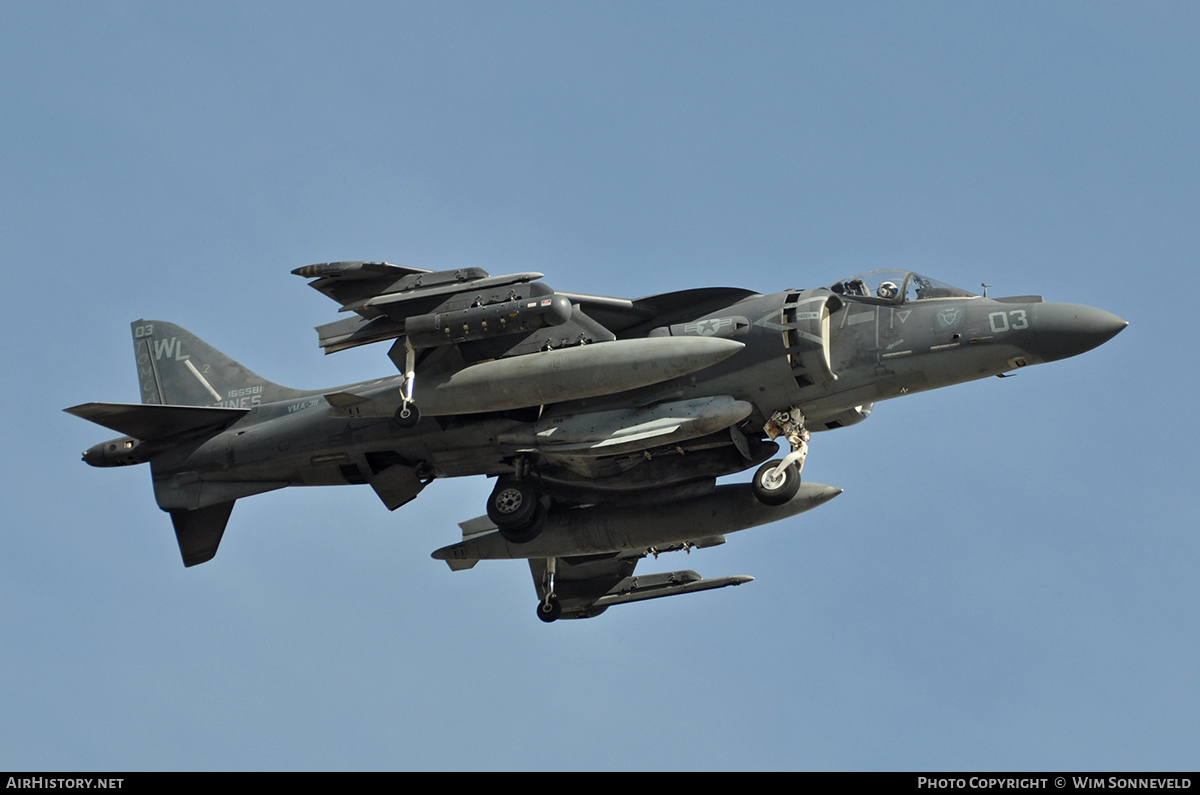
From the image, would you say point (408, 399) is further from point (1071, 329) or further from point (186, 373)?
point (1071, 329)

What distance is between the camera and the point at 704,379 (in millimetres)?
22609

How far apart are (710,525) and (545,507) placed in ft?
8.98

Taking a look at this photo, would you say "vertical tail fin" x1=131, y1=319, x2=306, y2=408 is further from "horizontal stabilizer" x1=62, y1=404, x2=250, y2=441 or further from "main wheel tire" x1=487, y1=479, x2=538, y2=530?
"main wheel tire" x1=487, y1=479, x2=538, y2=530

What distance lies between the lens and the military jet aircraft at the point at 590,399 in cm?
2212

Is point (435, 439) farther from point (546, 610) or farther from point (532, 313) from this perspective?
point (546, 610)

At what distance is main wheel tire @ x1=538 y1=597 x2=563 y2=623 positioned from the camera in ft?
92.4

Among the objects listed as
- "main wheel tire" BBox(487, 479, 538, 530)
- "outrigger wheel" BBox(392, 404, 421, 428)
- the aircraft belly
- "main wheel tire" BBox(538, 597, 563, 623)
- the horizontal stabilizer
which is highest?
the horizontal stabilizer

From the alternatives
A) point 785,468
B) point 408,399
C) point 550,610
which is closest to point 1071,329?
point 785,468

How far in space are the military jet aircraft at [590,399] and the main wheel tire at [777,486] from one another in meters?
0.03

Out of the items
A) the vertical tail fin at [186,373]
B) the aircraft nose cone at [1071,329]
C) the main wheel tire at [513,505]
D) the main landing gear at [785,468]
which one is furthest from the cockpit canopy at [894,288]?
the vertical tail fin at [186,373]

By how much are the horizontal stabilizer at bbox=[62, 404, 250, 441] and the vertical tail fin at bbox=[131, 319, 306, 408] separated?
69 cm

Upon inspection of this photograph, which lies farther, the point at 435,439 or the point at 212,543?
the point at 212,543

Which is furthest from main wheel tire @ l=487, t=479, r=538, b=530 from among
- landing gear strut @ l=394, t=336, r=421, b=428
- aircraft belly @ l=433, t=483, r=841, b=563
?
landing gear strut @ l=394, t=336, r=421, b=428
